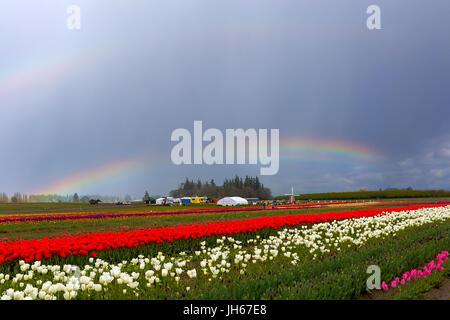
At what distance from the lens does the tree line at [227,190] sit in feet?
397

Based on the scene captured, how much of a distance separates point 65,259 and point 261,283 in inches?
256

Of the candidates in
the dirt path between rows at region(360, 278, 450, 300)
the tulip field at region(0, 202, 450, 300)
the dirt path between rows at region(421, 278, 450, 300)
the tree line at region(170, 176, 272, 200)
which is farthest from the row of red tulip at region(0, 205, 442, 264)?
the tree line at region(170, 176, 272, 200)

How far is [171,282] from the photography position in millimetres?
6613

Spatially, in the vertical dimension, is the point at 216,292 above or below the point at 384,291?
above

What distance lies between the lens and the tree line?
397 feet

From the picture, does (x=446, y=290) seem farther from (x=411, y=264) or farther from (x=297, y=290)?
(x=297, y=290)

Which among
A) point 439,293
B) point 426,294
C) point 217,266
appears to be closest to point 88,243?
point 217,266

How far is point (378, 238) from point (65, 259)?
10.4 metres

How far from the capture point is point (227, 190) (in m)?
121

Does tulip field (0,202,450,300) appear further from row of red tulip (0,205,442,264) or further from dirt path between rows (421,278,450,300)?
dirt path between rows (421,278,450,300)
